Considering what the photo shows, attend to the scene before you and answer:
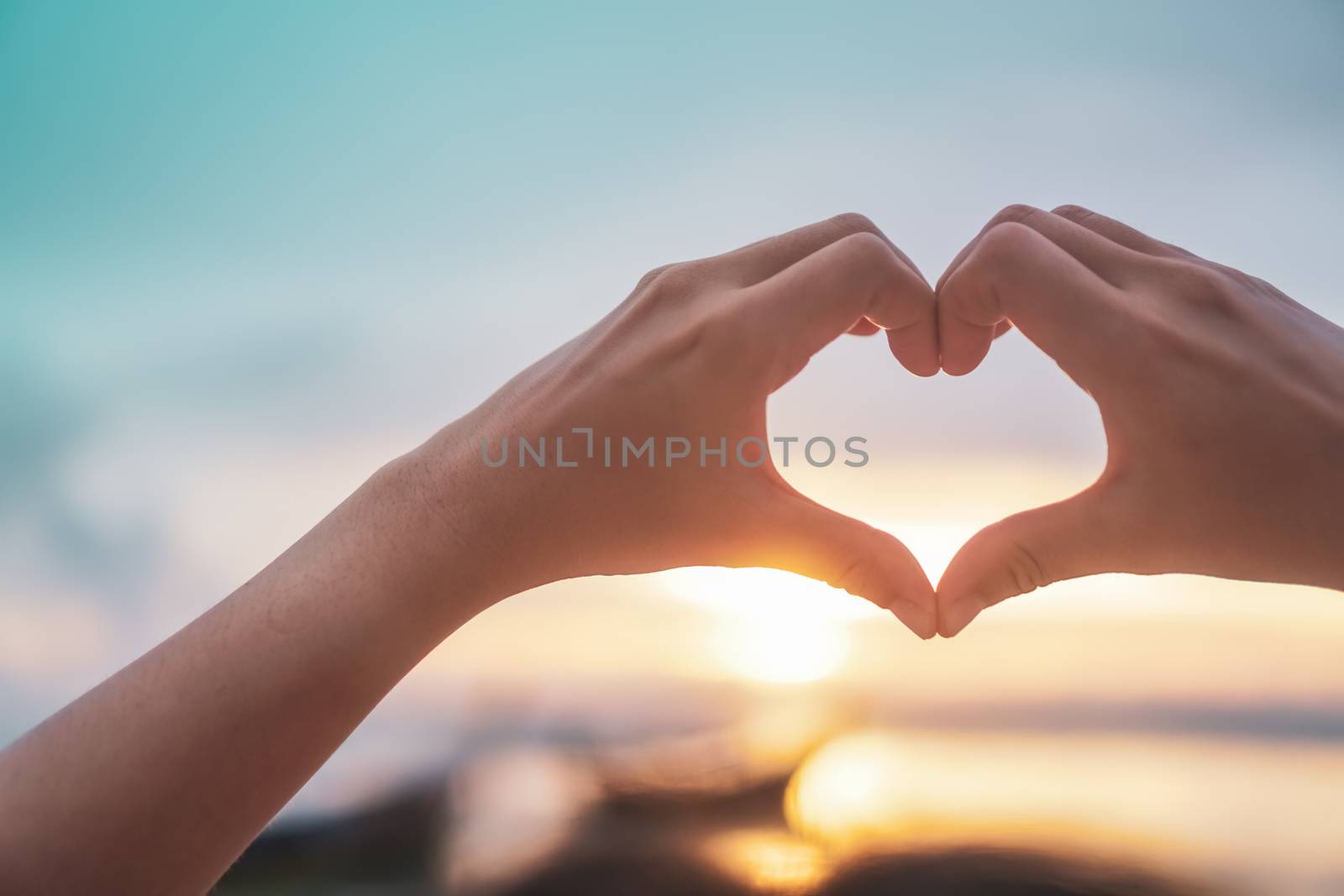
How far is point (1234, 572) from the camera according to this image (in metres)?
1.40

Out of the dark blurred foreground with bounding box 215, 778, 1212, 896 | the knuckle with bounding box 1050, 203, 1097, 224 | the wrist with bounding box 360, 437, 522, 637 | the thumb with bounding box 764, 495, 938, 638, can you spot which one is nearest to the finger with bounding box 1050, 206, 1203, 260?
the knuckle with bounding box 1050, 203, 1097, 224

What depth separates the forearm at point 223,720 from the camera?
1012mm

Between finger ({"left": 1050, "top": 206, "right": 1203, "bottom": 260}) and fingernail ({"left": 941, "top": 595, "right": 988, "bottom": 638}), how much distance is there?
3.08 feet

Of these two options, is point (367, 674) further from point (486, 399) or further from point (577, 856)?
point (577, 856)

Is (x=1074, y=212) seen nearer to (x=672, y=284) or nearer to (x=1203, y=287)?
(x=1203, y=287)

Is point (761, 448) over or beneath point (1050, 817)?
over

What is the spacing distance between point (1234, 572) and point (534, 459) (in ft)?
4.78

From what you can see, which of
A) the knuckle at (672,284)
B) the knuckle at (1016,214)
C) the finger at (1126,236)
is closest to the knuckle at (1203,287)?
the finger at (1126,236)

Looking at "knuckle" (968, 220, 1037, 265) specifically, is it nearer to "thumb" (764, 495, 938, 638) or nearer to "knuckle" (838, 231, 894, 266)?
"knuckle" (838, 231, 894, 266)

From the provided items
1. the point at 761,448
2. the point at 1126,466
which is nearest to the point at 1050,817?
the point at 1126,466

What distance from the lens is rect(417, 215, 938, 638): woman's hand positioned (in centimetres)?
140

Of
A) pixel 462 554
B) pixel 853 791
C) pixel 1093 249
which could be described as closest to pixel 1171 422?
pixel 1093 249

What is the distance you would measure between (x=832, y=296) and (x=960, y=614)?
0.73 metres

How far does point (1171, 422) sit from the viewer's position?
133cm
